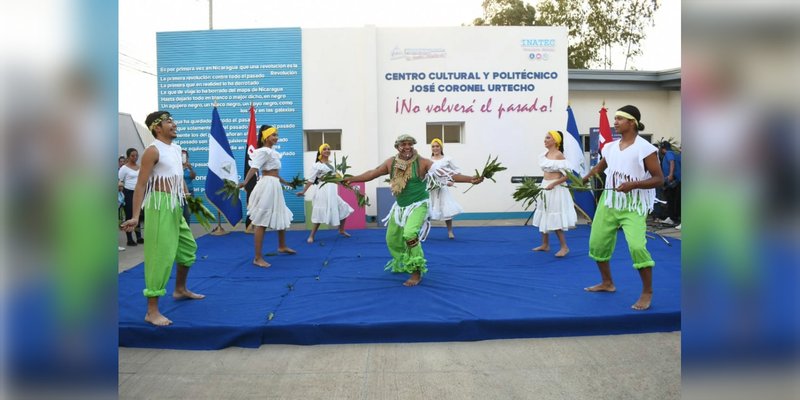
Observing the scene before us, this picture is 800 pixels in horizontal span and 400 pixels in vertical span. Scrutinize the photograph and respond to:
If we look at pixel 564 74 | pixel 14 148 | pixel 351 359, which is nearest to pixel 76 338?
pixel 14 148

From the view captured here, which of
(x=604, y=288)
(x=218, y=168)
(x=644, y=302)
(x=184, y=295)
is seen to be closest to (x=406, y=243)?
(x=604, y=288)

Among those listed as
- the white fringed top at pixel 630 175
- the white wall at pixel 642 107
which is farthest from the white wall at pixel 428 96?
the white fringed top at pixel 630 175

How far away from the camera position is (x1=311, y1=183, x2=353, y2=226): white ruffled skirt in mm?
10312

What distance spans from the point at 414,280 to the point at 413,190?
100cm

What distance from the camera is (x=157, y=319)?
4641 mm

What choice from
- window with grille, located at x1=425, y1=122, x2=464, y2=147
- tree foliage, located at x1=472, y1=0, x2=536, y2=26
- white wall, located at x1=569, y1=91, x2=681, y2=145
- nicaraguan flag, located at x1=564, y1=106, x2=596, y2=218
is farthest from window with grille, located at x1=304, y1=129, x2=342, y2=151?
tree foliage, located at x1=472, y1=0, x2=536, y2=26

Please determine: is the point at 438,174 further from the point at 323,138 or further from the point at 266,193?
the point at 323,138

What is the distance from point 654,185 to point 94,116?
14.7 ft

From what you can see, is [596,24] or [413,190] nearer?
[413,190]

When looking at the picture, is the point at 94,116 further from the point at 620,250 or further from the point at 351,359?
the point at 620,250

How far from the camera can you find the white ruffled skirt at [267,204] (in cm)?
771

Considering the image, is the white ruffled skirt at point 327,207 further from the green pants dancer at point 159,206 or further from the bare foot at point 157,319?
the bare foot at point 157,319

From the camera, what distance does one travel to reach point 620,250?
812 cm

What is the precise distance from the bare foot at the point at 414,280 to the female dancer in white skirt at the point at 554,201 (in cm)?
262
